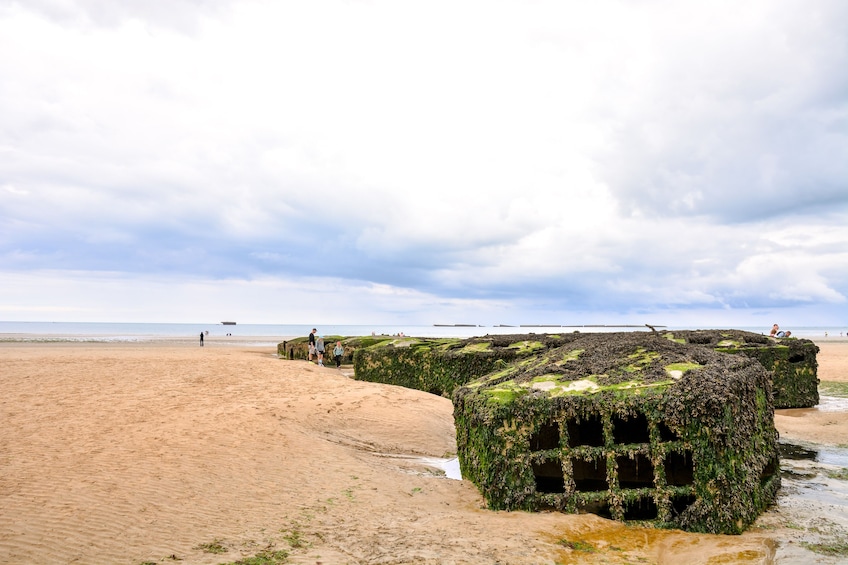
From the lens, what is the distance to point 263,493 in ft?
26.9

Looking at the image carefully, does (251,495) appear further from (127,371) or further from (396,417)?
(127,371)

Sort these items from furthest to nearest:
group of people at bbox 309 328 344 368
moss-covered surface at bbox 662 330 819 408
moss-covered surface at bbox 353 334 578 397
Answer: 1. group of people at bbox 309 328 344 368
2. moss-covered surface at bbox 662 330 819 408
3. moss-covered surface at bbox 353 334 578 397

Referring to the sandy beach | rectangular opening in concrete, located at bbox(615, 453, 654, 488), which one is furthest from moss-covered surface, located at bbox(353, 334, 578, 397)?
rectangular opening in concrete, located at bbox(615, 453, 654, 488)

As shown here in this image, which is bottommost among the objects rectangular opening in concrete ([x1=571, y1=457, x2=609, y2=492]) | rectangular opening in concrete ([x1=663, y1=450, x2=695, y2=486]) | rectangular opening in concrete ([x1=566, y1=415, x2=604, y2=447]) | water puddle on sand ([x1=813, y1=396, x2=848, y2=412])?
water puddle on sand ([x1=813, y1=396, x2=848, y2=412])

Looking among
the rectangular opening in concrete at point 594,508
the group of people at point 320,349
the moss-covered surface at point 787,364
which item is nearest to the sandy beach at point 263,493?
the rectangular opening in concrete at point 594,508

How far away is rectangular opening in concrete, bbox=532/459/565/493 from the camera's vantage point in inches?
332

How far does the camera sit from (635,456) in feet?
22.7

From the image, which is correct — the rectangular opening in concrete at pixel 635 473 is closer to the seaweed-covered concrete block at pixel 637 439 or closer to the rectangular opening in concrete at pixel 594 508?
the seaweed-covered concrete block at pixel 637 439

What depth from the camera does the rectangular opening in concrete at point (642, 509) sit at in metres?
7.02

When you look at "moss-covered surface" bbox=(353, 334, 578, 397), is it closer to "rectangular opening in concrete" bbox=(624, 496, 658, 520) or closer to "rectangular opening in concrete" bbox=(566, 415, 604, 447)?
"rectangular opening in concrete" bbox=(566, 415, 604, 447)

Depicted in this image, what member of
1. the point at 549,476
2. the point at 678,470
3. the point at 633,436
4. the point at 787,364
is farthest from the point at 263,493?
the point at 787,364

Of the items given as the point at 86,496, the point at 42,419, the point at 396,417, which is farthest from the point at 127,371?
the point at 86,496

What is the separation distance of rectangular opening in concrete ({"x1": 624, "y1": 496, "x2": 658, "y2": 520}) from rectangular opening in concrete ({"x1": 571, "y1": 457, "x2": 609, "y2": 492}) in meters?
1.12

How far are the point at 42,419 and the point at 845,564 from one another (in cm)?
1401
